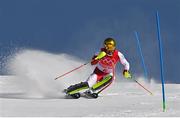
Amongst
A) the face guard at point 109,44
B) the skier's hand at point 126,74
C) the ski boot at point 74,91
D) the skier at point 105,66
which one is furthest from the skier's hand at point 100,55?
the ski boot at point 74,91

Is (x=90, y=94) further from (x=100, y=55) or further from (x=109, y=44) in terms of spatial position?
(x=109, y=44)

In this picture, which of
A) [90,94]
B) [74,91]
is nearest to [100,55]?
[90,94]

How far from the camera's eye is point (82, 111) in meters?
6.51

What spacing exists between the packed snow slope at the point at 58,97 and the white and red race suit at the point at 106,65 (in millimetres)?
428

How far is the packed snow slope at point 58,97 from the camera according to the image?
6.41 meters

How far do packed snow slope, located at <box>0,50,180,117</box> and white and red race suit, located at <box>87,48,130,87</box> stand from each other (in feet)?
1.40

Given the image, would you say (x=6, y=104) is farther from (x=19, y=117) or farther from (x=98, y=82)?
(x=98, y=82)

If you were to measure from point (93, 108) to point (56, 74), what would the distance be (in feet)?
16.4

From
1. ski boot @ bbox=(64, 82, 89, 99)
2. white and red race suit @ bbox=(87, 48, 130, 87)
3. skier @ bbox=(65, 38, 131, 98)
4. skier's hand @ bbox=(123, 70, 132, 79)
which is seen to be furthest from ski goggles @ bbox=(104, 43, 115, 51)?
ski boot @ bbox=(64, 82, 89, 99)

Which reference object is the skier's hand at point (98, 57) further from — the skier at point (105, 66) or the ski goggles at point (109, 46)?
the ski goggles at point (109, 46)

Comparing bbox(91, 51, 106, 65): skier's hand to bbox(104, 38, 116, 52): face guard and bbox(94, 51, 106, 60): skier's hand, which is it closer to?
bbox(94, 51, 106, 60): skier's hand

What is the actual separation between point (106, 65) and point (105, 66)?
4 cm

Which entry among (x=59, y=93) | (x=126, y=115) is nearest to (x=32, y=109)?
(x=126, y=115)

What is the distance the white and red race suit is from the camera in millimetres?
10094
